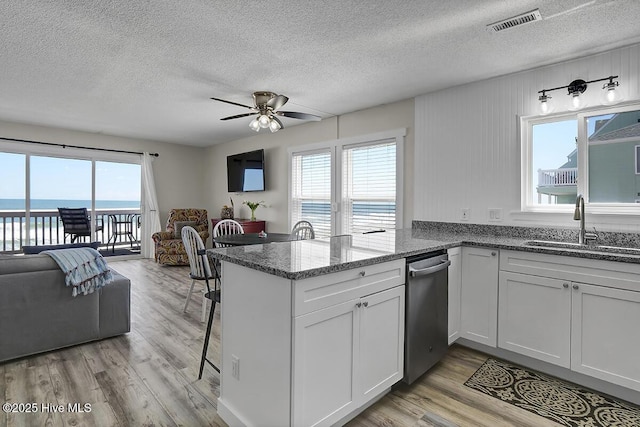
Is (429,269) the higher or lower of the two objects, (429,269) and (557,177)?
the lower

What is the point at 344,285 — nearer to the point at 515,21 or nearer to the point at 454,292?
the point at 454,292

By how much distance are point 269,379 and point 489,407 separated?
1.36 meters

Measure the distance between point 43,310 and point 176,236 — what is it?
3.73 m

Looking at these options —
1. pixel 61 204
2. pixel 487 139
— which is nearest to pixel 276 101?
pixel 487 139

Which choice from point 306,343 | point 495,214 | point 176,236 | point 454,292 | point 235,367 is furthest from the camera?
point 176,236

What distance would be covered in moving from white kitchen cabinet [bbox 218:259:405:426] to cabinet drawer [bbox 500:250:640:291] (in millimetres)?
1048

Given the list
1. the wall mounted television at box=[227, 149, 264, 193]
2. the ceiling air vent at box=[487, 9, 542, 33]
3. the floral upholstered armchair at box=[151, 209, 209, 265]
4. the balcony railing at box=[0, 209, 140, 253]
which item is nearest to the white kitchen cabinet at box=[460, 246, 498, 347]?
the ceiling air vent at box=[487, 9, 542, 33]

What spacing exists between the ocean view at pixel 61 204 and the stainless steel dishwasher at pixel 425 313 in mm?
6530

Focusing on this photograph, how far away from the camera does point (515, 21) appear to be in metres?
→ 2.24

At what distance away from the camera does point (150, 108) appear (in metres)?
4.45

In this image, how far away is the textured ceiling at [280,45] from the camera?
2.15m

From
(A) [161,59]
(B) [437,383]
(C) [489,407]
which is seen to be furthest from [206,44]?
(C) [489,407]

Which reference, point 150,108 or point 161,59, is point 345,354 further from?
point 150,108

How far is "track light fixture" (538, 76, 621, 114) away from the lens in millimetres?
2520
